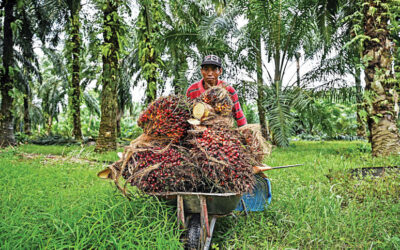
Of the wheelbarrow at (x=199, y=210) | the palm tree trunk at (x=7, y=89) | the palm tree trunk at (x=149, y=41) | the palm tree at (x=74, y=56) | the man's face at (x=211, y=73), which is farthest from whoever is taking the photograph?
the palm tree at (x=74, y=56)

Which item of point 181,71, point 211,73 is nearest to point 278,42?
point 181,71

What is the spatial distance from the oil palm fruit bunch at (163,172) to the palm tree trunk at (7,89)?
8.14 metres

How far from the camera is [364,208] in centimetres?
284

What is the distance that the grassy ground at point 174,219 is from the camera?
1.78 metres

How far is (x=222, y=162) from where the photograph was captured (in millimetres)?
1786

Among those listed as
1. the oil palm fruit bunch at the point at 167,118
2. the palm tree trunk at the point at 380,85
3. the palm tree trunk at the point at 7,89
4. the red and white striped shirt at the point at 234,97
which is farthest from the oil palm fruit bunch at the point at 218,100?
the palm tree trunk at the point at 7,89

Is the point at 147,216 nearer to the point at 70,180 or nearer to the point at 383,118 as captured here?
the point at 70,180

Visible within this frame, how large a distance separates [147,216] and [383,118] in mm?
4981

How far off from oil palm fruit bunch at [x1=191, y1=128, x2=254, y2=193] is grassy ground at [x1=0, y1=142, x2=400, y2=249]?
0.42m

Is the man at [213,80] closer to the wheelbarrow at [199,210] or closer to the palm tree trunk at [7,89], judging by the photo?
the wheelbarrow at [199,210]

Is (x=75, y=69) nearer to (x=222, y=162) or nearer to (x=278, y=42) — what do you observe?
(x=278, y=42)

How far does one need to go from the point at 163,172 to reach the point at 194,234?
0.48 m

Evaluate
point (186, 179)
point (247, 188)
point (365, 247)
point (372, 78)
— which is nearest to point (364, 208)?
point (365, 247)

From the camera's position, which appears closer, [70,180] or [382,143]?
[70,180]
